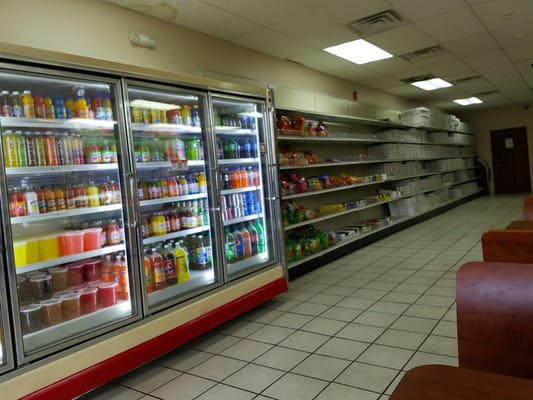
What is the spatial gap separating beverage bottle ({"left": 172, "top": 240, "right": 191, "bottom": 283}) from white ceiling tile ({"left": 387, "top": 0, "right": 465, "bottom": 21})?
10.1 feet

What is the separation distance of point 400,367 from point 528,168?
13174 millimetres

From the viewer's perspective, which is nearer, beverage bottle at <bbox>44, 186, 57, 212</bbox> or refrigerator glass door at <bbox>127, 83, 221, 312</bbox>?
beverage bottle at <bbox>44, 186, 57, 212</bbox>

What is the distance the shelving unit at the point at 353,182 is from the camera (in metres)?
5.38

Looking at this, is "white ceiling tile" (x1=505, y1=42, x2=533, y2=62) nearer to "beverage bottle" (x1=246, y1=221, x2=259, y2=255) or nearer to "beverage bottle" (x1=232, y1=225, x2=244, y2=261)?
"beverage bottle" (x1=246, y1=221, x2=259, y2=255)

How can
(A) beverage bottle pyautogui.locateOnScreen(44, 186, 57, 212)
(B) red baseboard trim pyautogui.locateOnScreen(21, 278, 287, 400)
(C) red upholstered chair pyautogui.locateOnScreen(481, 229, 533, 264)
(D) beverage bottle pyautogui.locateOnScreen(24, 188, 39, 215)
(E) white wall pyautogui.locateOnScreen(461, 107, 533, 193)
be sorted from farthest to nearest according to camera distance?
(E) white wall pyautogui.locateOnScreen(461, 107, 533, 193) → (A) beverage bottle pyautogui.locateOnScreen(44, 186, 57, 212) → (D) beverage bottle pyautogui.locateOnScreen(24, 188, 39, 215) → (B) red baseboard trim pyautogui.locateOnScreen(21, 278, 287, 400) → (C) red upholstered chair pyautogui.locateOnScreen(481, 229, 533, 264)

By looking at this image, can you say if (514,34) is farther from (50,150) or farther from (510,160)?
(510,160)

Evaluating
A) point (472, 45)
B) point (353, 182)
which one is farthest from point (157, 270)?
point (472, 45)

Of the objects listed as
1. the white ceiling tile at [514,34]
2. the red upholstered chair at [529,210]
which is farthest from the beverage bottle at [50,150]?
the white ceiling tile at [514,34]

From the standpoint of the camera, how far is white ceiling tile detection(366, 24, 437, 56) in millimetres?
4992

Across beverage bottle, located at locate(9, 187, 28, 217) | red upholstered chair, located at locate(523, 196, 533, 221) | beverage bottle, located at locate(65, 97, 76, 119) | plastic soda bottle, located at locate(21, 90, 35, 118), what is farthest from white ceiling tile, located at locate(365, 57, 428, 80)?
beverage bottle, located at locate(9, 187, 28, 217)

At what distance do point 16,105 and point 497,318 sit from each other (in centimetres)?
275

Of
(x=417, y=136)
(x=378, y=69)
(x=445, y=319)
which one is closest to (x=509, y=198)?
(x=417, y=136)

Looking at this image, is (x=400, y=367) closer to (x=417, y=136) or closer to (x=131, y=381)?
(x=131, y=381)

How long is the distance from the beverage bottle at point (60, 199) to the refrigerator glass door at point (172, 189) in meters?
0.56
